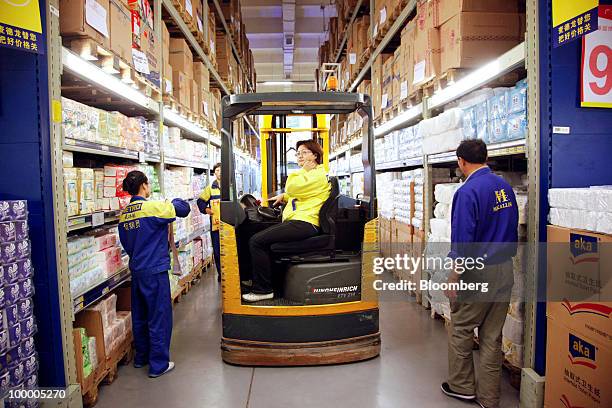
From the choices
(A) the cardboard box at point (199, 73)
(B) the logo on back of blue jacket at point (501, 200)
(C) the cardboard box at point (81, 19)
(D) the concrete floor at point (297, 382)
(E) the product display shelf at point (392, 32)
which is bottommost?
(D) the concrete floor at point (297, 382)

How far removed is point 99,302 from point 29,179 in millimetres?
1402

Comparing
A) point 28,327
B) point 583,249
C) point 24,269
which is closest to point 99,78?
point 24,269

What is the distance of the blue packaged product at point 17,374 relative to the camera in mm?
2797

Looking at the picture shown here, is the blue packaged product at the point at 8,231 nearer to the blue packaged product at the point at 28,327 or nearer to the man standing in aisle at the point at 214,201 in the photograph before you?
the blue packaged product at the point at 28,327

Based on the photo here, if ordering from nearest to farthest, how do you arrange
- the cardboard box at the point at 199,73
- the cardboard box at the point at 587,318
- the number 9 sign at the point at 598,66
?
the cardboard box at the point at 587,318 → the number 9 sign at the point at 598,66 → the cardboard box at the point at 199,73

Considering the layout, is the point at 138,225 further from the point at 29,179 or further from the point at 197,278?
the point at 197,278

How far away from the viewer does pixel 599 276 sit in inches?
105

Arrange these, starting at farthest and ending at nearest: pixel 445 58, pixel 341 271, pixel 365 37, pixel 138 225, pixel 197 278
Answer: pixel 365 37
pixel 197 278
pixel 445 58
pixel 341 271
pixel 138 225

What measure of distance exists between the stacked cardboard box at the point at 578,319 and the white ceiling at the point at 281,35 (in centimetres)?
1336

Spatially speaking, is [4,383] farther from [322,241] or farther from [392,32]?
[392,32]

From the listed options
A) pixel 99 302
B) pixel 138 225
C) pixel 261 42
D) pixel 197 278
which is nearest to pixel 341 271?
pixel 138 225

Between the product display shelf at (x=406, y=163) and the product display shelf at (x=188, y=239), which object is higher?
the product display shelf at (x=406, y=163)

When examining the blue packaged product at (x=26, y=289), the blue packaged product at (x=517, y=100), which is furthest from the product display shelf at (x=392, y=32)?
the blue packaged product at (x=26, y=289)

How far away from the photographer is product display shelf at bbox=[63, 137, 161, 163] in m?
3.40
